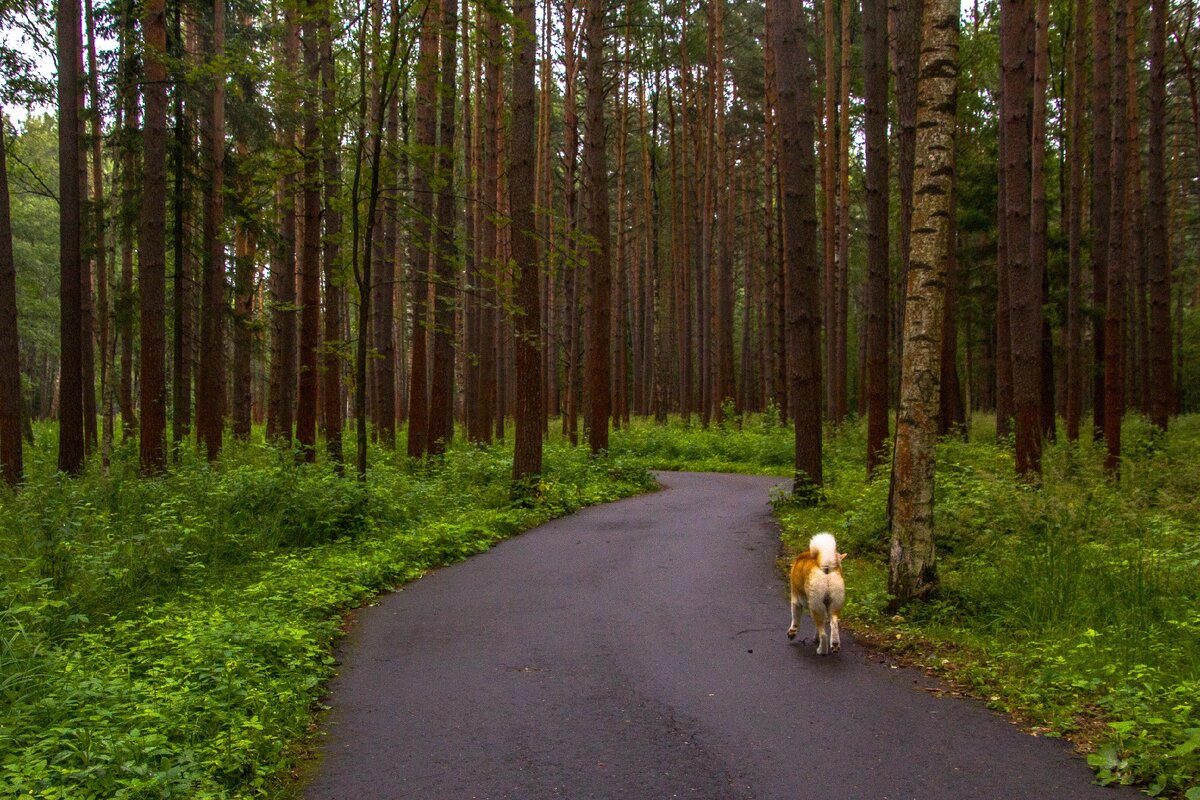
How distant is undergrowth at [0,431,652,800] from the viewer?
4215 millimetres

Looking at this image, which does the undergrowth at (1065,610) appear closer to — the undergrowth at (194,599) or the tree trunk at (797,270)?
the tree trunk at (797,270)

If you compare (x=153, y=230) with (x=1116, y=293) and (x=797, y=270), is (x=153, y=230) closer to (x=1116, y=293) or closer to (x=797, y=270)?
(x=797, y=270)

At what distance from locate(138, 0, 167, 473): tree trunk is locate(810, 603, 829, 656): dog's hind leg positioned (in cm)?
1129

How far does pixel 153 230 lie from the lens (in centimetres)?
1334

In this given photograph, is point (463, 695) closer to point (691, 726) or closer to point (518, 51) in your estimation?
point (691, 726)

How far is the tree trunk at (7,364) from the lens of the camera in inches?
526

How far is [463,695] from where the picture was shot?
5.73 m

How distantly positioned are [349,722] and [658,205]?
3343cm

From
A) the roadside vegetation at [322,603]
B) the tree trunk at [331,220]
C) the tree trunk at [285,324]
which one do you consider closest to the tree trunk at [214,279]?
the tree trunk at [285,324]

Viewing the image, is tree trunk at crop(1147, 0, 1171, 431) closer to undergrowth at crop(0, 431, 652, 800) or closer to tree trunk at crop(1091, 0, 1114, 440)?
tree trunk at crop(1091, 0, 1114, 440)

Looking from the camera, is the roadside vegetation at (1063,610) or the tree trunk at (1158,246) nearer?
the roadside vegetation at (1063,610)

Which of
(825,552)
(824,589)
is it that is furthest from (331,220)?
(824,589)

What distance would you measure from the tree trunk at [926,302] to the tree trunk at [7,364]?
13.3 metres

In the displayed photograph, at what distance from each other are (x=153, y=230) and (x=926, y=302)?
11751 millimetres
